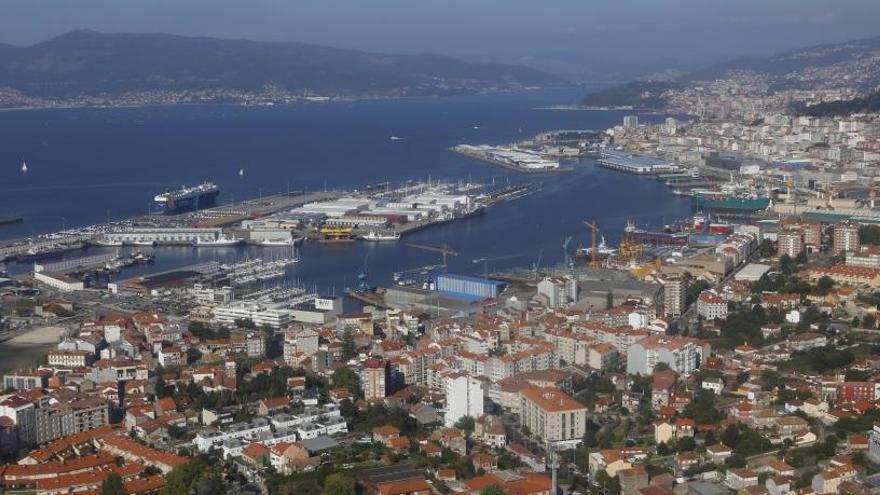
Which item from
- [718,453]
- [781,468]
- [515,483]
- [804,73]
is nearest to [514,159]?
[718,453]

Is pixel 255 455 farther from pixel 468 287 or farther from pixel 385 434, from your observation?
pixel 468 287

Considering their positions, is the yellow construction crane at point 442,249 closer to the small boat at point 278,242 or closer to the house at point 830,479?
the small boat at point 278,242

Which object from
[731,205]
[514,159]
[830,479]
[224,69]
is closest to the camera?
[830,479]

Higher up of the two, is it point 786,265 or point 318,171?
point 786,265

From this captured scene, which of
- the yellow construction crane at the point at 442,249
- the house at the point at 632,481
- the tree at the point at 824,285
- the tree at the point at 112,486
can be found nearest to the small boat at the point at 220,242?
the yellow construction crane at the point at 442,249

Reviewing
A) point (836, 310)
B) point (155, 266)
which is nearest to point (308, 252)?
point (155, 266)

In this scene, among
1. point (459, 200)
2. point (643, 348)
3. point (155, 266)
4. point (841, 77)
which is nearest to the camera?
point (643, 348)

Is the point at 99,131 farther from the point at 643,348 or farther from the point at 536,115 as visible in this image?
the point at 643,348
